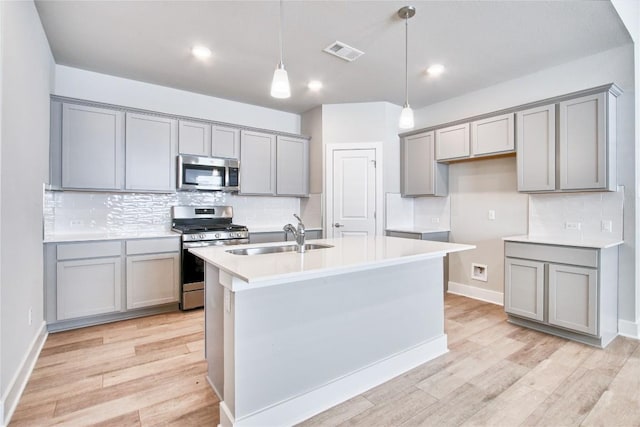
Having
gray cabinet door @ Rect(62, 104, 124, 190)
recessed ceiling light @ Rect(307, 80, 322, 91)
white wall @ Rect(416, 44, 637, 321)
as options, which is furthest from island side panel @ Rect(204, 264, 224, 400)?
white wall @ Rect(416, 44, 637, 321)

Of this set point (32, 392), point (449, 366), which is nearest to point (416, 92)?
point (449, 366)

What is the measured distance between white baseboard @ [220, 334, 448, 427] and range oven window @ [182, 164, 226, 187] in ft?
9.06

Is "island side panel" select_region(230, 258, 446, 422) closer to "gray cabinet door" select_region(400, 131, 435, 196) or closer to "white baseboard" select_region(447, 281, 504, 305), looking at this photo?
"white baseboard" select_region(447, 281, 504, 305)

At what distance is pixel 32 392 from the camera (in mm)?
2021

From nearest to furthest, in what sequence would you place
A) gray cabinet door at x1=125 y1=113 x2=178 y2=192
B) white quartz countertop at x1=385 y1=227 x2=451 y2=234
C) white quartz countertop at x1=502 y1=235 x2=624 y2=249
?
white quartz countertop at x1=502 y1=235 x2=624 y2=249
gray cabinet door at x1=125 y1=113 x2=178 y2=192
white quartz countertop at x1=385 y1=227 x2=451 y2=234

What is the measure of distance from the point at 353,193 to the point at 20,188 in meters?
3.46

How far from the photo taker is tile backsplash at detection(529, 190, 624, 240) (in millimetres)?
2965

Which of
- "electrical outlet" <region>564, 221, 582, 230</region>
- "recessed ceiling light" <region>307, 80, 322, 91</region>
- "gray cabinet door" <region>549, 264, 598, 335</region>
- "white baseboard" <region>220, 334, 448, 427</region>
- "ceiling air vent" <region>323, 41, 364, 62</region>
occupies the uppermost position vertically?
"recessed ceiling light" <region>307, 80, 322, 91</region>

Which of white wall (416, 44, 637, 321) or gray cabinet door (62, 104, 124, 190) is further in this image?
gray cabinet door (62, 104, 124, 190)

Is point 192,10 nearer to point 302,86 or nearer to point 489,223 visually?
point 302,86

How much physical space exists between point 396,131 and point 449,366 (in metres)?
3.27

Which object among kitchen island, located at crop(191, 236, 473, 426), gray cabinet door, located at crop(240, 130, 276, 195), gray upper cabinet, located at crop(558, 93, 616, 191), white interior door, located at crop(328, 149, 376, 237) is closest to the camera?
kitchen island, located at crop(191, 236, 473, 426)

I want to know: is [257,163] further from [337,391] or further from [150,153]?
[337,391]

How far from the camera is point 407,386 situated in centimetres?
209
